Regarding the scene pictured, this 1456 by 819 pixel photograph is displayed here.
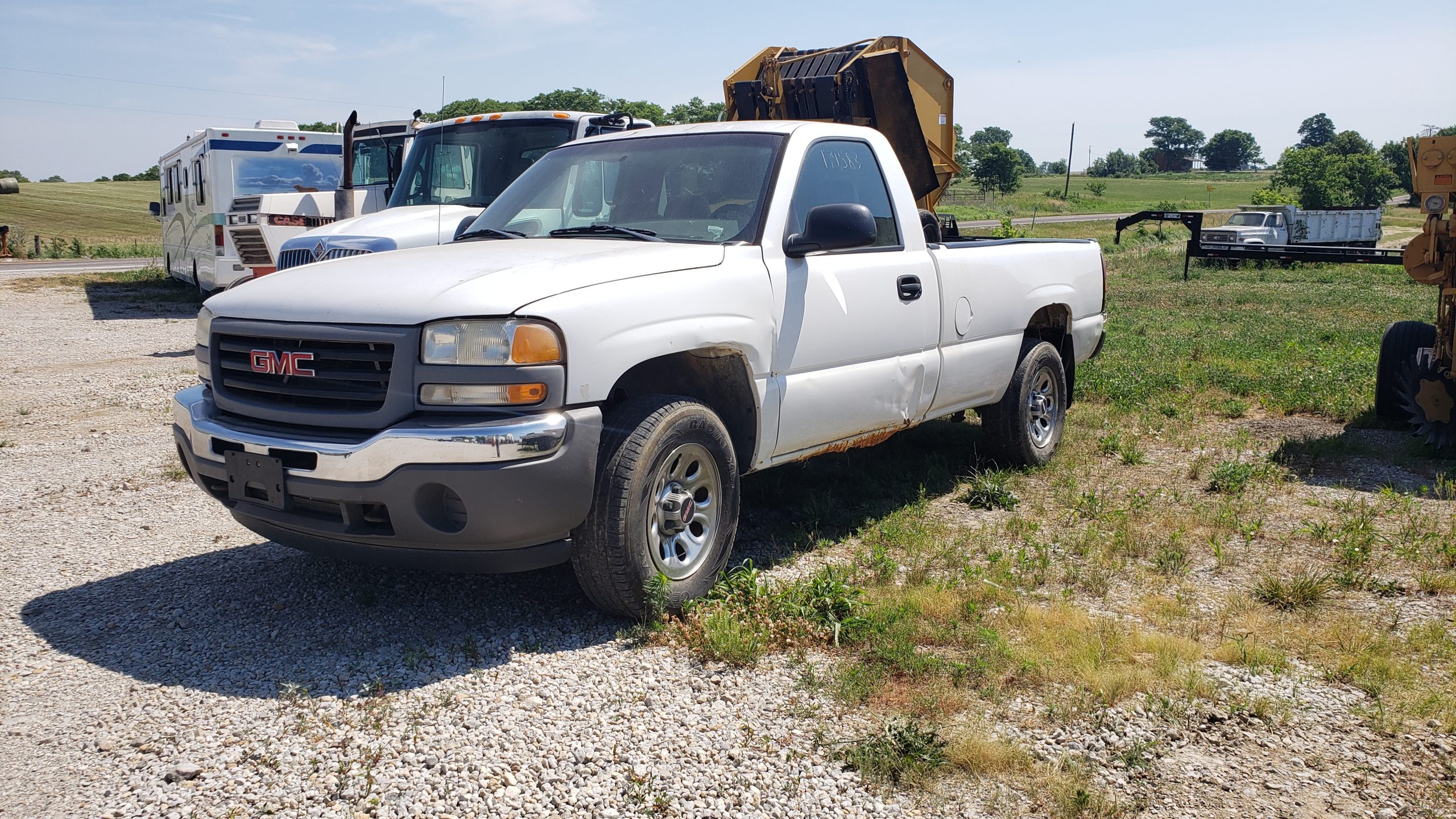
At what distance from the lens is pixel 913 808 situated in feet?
9.62

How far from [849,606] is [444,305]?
1913 mm

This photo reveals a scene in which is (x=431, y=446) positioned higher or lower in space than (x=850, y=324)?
lower

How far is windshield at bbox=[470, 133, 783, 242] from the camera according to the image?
185 inches

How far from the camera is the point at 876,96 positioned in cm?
1212

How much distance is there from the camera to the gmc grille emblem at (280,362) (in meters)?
3.82

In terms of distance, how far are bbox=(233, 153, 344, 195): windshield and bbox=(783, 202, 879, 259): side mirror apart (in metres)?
13.6

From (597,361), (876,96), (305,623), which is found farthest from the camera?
(876,96)

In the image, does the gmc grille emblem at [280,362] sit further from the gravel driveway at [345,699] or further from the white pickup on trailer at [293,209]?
the white pickup on trailer at [293,209]

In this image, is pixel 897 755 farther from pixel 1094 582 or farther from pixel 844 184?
pixel 844 184

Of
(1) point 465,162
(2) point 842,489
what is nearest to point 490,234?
(2) point 842,489

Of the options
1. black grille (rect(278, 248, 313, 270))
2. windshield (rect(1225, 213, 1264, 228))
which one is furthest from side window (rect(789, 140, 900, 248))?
windshield (rect(1225, 213, 1264, 228))

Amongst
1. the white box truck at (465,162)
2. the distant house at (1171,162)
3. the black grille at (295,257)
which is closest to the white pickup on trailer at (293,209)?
the white box truck at (465,162)

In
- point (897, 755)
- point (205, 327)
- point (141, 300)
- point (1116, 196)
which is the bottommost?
point (897, 755)

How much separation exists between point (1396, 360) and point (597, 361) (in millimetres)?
6689
